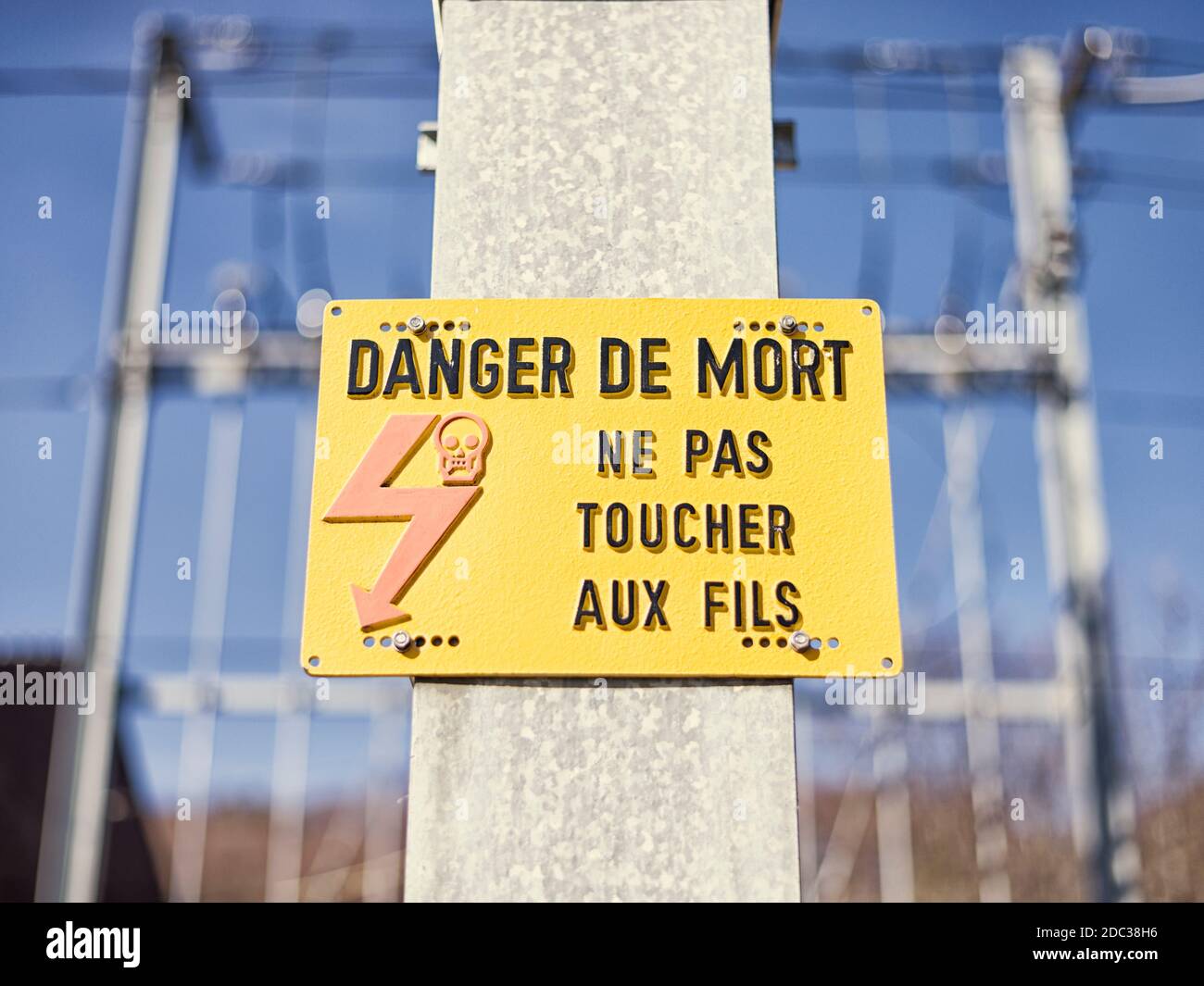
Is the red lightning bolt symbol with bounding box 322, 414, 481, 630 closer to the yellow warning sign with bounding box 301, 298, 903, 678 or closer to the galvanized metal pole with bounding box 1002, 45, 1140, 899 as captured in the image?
the yellow warning sign with bounding box 301, 298, 903, 678

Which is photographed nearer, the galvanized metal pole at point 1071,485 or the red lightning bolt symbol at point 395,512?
the red lightning bolt symbol at point 395,512

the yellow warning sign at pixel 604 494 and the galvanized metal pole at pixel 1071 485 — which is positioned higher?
the galvanized metal pole at pixel 1071 485

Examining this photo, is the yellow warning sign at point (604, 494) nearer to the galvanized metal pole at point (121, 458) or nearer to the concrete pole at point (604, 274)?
the concrete pole at point (604, 274)

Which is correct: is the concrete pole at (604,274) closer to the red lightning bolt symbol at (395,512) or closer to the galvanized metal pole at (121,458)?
the red lightning bolt symbol at (395,512)

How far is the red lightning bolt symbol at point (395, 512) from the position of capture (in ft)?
4.59

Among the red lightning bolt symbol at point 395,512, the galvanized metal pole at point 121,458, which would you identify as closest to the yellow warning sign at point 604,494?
the red lightning bolt symbol at point 395,512

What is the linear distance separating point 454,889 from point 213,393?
200 inches

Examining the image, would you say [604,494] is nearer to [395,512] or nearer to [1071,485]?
[395,512]

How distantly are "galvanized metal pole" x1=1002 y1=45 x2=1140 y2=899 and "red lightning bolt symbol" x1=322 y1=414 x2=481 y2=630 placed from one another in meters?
4.60

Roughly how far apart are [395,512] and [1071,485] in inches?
196

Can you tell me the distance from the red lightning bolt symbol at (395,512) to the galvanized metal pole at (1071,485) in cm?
460

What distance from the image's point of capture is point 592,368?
1.49 meters

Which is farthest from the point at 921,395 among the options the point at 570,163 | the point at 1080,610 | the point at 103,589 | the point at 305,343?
the point at 570,163
